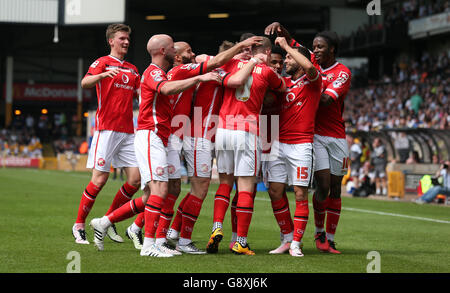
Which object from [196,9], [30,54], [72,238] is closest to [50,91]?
[30,54]

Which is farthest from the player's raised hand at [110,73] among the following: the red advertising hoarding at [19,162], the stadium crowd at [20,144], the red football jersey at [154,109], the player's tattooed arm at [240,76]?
the stadium crowd at [20,144]

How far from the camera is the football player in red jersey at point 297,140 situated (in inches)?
303

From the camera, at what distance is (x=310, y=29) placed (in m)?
46.9

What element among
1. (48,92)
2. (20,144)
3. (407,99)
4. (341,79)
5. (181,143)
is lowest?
(181,143)

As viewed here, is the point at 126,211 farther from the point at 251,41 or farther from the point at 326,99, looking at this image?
the point at 326,99

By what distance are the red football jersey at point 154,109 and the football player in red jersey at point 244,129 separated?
0.66 meters

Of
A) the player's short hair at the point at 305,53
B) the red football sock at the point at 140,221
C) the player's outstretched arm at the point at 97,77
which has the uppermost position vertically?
the player's short hair at the point at 305,53

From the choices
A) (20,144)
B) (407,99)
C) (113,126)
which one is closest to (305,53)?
(113,126)

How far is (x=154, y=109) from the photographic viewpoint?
7359 millimetres

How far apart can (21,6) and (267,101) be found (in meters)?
39.4

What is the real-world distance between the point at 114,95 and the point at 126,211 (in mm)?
1598

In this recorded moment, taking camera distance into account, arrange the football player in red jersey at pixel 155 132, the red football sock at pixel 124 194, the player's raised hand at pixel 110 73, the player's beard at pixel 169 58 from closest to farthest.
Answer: the football player in red jersey at pixel 155 132 < the player's beard at pixel 169 58 < the player's raised hand at pixel 110 73 < the red football sock at pixel 124 194

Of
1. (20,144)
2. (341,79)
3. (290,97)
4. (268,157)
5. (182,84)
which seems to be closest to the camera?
(182,84)

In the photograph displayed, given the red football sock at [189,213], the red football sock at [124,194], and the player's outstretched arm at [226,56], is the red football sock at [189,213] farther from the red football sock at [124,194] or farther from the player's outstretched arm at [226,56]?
the player's outstretched arm at [226,56]
